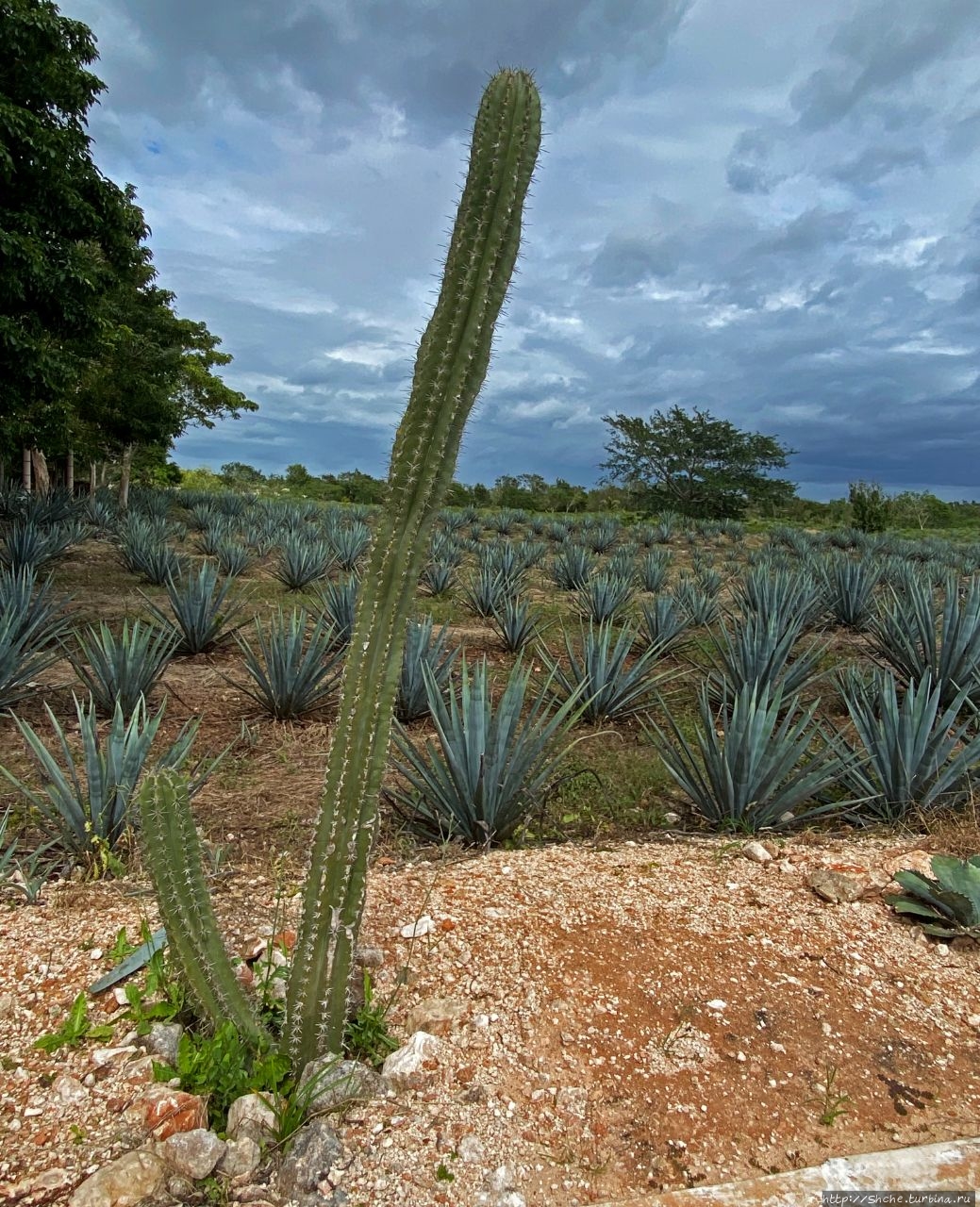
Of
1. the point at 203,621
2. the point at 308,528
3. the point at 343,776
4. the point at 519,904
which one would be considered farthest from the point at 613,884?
the point at 308,528

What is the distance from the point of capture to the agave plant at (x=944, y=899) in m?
2.30

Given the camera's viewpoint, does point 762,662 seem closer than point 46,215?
Yes

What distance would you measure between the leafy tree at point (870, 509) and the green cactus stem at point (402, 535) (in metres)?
26.6

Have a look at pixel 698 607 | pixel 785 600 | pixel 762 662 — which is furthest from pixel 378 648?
pixel 698 607

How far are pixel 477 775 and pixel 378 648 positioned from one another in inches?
63.8

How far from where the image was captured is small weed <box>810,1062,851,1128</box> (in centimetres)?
164

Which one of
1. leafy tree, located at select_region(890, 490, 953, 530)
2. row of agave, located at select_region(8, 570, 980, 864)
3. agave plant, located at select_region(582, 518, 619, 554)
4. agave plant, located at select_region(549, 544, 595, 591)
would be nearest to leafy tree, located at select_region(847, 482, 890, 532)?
leafy tree, located at select_region(890, 490, 953, 530)

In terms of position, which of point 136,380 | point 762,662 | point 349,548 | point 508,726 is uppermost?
point 136,380

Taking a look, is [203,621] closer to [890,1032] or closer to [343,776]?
[343,776]

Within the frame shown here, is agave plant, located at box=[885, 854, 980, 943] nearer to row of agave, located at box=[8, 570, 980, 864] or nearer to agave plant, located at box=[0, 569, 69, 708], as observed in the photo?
row of agave, located at box=[8, 570, 980, 864]

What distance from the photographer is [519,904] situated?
7.88ft

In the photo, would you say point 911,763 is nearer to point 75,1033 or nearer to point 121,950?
point 121,950

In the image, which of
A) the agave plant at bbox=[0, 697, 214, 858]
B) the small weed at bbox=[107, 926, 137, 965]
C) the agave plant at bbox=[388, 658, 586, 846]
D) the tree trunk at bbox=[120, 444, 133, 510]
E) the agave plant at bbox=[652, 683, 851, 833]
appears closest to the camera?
the small weed at bbox=[107, 926, 137, 965]

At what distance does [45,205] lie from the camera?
27.0 ft
